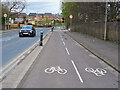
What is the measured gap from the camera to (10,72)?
685 cm

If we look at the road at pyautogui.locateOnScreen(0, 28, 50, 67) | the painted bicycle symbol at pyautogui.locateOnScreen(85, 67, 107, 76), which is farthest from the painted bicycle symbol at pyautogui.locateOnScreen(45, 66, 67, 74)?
the road at pyautogui.locateOnScreen(0, 28, 50, 67)

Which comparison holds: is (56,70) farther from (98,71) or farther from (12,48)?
(12,48)

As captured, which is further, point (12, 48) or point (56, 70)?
point (12, 48)

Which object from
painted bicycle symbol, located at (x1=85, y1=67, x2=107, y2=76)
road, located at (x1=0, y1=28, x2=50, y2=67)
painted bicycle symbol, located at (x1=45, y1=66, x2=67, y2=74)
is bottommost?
painted bicycle symbol, located at (x1=85, y1=67, x2=107, y2=76)

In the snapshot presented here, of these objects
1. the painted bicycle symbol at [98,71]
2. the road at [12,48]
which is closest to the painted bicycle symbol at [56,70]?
the painted bicycle symbol at [98,71]

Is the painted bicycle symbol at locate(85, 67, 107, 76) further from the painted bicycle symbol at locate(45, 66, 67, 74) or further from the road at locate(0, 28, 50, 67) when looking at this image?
the road at locate(0, 28, 50, 67)

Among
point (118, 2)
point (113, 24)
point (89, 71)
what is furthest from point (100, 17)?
point (89, 71)

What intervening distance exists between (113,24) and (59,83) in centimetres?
1437

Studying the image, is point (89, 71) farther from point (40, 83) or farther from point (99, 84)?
point (40, 83)

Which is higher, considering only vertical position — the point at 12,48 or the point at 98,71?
the point at 12,48

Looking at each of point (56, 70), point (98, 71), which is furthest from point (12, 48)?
point (98, 71)

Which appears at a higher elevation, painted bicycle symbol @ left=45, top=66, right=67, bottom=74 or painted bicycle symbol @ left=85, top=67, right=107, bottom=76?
painted bicycle symbol @ left=45, top=66, right=67, bottom=74

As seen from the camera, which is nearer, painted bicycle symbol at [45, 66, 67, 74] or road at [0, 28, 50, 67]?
painted bicycle symbol at [45, 66, 67, 74]

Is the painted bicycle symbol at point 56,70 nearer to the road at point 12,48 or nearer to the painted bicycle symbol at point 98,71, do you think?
the painted bicycle symbol at point 98,71
